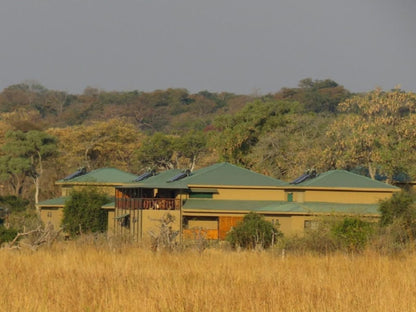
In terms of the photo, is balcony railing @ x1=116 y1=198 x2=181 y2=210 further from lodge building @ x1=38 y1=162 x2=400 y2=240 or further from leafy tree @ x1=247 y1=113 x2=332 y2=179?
leafy tree @ x1=247 y1=113 x2=332 y2=179

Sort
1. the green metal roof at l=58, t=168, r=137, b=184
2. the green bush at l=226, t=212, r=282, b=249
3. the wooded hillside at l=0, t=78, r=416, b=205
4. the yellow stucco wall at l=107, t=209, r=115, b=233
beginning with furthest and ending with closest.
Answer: the green metal roof at l=58, t=168, r=137, b=184, the wooded hillside at l=0, t=78, r=416, b=205, the yellow stucco wall at l=107, t=209, r=115, b=233, the green bush at l=226, t=212, r=282, b=249

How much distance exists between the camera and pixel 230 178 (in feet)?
159

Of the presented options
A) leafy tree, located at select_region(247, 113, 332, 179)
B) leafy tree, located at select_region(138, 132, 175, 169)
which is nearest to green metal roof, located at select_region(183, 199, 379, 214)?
leafy tree, located at select_region(247, 113, 332, 179)

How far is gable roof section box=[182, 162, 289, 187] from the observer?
157 ft

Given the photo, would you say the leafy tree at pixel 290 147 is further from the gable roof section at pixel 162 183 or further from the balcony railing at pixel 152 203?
the balcony railing at pixel 152 203

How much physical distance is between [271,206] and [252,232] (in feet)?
26.4

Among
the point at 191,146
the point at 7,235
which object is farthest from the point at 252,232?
the point at 191,146

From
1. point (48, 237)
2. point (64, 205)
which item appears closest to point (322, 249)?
point (48, 237)

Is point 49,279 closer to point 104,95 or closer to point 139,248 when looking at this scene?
point 139,248

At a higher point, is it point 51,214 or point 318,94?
point 318,94

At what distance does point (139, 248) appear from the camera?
898 inches

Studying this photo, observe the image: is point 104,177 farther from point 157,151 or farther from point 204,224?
point 157,151

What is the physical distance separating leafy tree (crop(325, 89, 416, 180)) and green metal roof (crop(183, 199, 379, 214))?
7.38 m

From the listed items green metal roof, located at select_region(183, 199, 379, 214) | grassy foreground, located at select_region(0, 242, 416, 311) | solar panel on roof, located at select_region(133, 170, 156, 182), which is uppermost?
solar panel on roof, located at select_region(133, 170, 156, 182)
